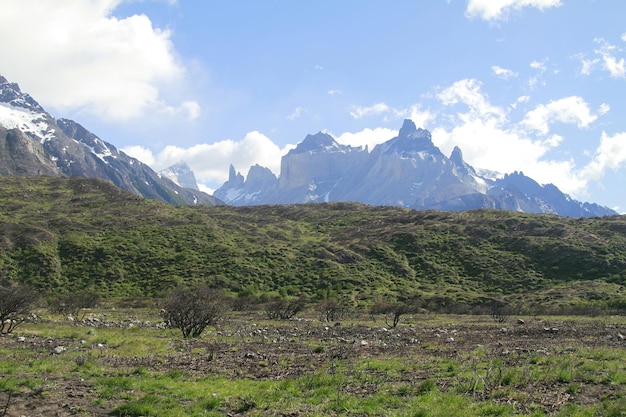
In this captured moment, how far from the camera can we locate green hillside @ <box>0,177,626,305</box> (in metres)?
71.8

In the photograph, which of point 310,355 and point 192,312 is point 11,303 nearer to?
point 192,312

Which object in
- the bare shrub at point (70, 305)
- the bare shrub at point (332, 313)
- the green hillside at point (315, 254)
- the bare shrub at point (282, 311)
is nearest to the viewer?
the bare shrub at point (70, 305)

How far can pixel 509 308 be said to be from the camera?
56031 millimetres

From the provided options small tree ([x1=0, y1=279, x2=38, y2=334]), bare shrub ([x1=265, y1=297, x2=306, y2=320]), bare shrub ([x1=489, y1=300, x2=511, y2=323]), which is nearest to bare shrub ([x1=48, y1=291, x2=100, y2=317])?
small tree ([x1=0, y1=279, x2=38, y2=334])

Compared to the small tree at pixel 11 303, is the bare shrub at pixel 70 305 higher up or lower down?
lower down

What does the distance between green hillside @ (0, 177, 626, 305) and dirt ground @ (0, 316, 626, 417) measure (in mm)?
38113

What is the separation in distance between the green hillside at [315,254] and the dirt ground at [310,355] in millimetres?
38113

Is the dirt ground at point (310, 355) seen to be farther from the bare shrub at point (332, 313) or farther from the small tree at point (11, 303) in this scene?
the bare shrub at point (332, 313)

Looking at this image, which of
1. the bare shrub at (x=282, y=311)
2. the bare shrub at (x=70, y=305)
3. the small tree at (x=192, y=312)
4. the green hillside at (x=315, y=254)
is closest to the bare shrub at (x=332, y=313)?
the bare shrub at (x=282, y=311)

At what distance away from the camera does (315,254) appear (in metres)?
92.2

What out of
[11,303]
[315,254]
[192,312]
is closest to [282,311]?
[192,312]

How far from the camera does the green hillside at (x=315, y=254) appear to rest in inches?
2825

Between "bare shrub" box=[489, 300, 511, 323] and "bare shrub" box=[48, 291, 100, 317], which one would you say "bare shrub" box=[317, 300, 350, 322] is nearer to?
"bare shrub" box=[489, 300, 511, 323]

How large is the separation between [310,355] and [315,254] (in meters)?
70.7
